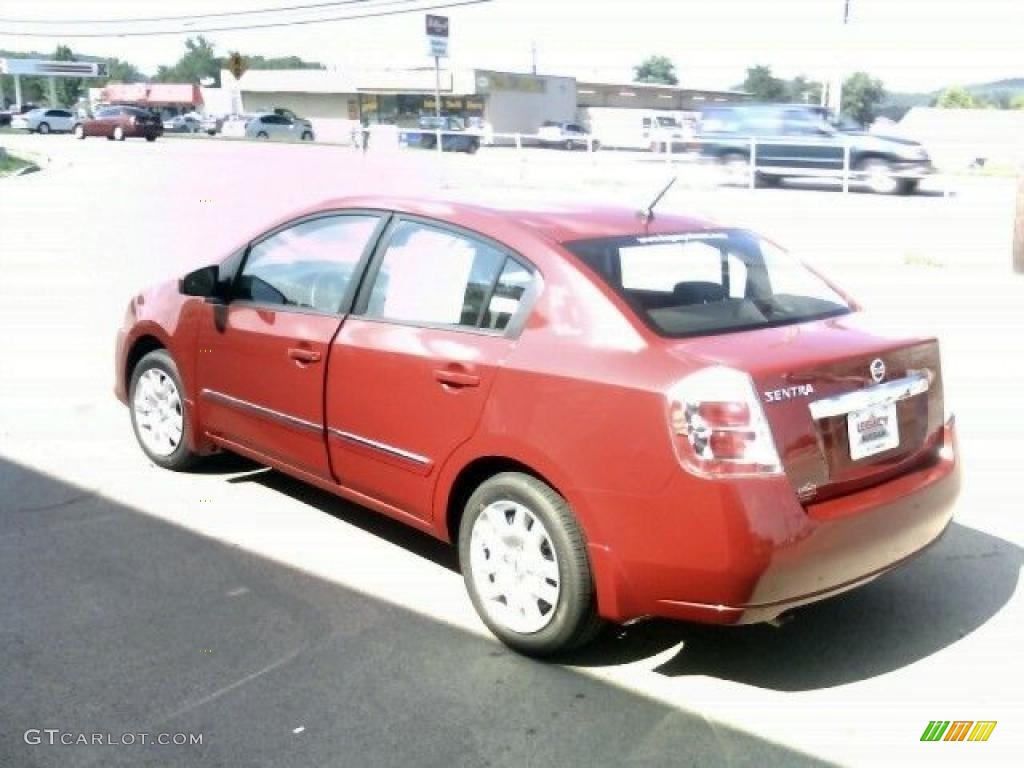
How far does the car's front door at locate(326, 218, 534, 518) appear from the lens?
376 centimetres

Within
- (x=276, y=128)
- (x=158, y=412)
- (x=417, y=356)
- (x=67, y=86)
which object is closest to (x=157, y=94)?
(x=67, y=86)

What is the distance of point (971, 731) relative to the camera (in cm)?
→ 324

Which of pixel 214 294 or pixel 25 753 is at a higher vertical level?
pixel 214 294

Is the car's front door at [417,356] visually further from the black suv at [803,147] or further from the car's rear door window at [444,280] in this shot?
the black suv at [803,147]

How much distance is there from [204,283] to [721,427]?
2.84 m

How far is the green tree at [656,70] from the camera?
5965 inches

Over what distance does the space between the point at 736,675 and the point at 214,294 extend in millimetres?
2948

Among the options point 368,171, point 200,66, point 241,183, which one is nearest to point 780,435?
point 241,183

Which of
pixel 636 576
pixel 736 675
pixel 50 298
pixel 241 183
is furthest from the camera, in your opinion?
pixel 241 183

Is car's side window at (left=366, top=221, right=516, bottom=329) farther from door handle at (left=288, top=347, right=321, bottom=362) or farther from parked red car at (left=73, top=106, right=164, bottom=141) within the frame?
parked red car at (left=73, top=106, right=164, bottom=141)

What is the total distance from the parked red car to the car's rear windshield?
55.2 m

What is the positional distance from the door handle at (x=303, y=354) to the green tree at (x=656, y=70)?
153m

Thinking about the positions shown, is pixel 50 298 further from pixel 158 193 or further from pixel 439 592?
pixel 158 193

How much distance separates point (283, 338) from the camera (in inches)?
179
